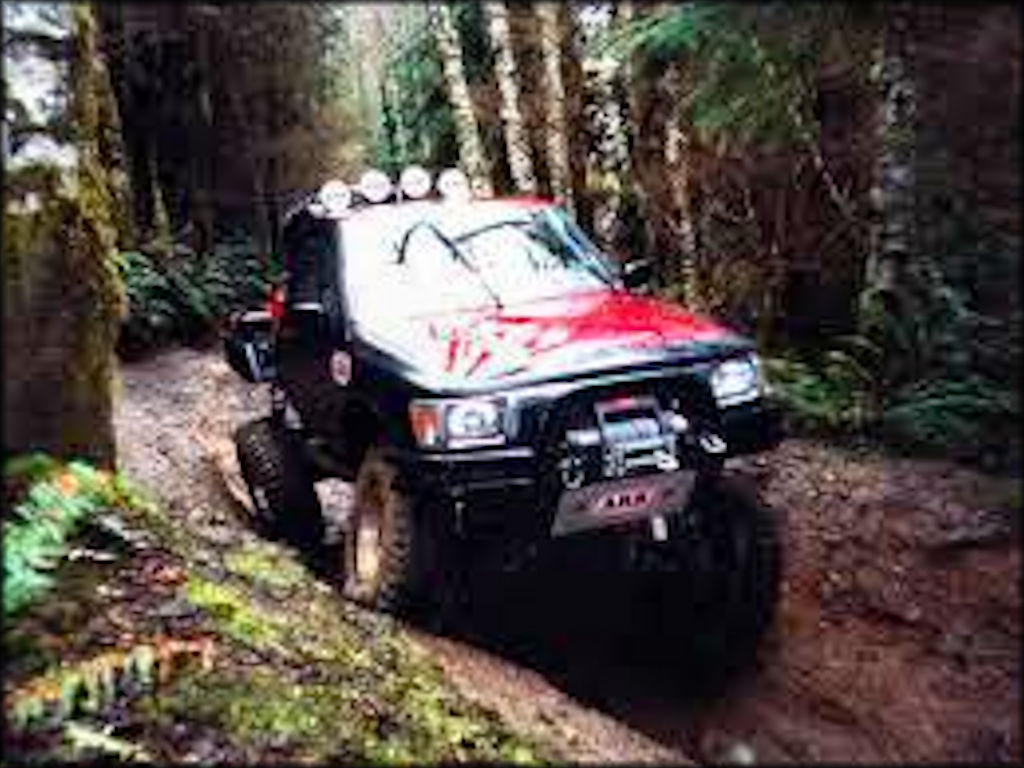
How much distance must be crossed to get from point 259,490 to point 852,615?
5434 millimetres

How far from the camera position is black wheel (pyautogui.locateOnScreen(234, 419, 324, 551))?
30.8 ft

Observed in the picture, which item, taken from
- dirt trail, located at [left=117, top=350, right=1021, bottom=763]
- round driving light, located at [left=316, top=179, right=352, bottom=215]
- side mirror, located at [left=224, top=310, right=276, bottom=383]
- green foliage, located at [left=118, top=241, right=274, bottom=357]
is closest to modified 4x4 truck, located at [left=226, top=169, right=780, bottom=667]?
round driving light, located at [left=316, top=179, right=352, bottom=215]

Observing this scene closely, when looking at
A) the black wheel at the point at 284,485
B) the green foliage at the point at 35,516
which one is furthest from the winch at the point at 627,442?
the black wheel at the point at 284,485

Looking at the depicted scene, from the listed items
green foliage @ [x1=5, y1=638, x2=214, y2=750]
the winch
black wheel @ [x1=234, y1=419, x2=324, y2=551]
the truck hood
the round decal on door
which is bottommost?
black wheel @ [x1=234, y1=419, x2=324, y2=551]

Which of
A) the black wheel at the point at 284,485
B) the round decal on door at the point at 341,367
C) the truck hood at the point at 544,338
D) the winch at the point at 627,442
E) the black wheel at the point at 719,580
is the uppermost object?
the truck hood at the point at 544,338

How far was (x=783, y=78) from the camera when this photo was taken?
391cm

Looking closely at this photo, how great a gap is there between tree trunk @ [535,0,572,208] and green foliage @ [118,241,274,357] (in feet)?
38.8

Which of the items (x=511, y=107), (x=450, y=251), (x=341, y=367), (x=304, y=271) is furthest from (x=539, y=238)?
(x=304, y=271)

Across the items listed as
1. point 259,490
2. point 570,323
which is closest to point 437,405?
point 570,323

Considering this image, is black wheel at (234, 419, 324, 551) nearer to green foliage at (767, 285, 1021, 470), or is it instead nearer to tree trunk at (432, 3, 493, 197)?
tree trunk at (432, 3, 493, 197)

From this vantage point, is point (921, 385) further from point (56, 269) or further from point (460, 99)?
point (460, 99)

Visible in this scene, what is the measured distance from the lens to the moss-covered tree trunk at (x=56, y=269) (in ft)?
19.6

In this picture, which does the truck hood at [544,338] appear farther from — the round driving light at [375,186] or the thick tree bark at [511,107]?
the round driving light at [375,186]

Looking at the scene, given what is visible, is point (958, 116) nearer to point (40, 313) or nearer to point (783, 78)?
point (783, 78)
